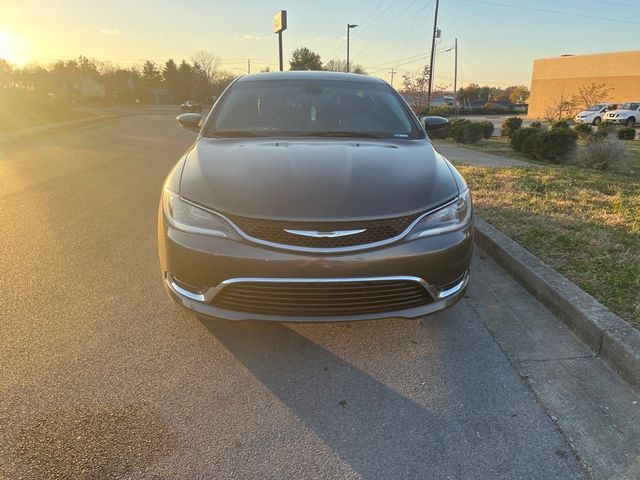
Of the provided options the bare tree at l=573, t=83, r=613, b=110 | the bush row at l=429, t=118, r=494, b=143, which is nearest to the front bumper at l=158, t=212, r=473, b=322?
the bush row at l=429, t=118, r=494, b=143

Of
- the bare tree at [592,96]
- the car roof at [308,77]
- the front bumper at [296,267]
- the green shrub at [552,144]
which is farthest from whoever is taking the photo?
the bare tree at [592,96]

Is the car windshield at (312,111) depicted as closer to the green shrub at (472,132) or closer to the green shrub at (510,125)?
the green shrub at (472,132)

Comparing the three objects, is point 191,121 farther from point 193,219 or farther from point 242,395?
point 242,395

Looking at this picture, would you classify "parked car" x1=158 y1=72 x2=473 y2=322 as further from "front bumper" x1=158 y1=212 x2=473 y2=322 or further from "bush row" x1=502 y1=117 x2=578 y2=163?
"bush row" x1=502 y1=117 x2=578 y2=163

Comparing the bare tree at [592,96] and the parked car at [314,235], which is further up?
the bare tree at [592,96]

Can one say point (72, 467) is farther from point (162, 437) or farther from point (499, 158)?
point (499, 158)

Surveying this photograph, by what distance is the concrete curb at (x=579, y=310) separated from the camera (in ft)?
8.32

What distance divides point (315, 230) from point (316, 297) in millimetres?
348

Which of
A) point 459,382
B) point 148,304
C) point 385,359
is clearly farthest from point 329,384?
point 148,304

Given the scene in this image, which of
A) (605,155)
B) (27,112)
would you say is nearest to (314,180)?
(605,155)

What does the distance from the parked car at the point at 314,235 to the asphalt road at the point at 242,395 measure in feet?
1.19

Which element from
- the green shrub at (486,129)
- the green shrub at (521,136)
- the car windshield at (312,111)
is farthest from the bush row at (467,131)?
the car windshield at (312,111)

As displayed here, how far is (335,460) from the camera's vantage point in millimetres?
2021

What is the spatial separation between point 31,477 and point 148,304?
1.57 meters
